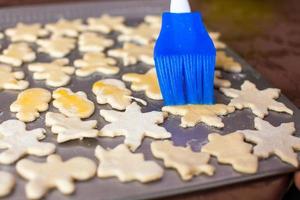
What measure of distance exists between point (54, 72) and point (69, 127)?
25cm

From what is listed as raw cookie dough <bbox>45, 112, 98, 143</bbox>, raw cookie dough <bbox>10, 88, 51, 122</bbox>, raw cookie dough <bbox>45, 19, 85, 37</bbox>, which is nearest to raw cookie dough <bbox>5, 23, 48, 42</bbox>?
raw cookie dough <bbox>45, 19, 85, 37</bbox>

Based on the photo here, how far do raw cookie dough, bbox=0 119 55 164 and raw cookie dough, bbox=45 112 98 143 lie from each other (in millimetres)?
26

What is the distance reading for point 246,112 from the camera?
3.07 feet

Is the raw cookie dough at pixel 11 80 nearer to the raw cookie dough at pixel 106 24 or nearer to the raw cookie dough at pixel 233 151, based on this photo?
the raw cookie dough at pixel 106 24

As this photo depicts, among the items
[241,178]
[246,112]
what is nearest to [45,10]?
[246,112]

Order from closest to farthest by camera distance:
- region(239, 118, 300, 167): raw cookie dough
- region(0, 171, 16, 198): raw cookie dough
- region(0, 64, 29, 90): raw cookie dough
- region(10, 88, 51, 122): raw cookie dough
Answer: region(0, 171, 16, 198): raw cookie dough → region(239, 118, 300, 167): raw cookie dough → region(10, 88, 51, 122): raw cookie dough → region(0, 64, 29, 90): raw cookie dough

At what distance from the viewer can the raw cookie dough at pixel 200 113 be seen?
0.88 meters

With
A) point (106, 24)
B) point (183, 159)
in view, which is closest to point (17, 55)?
point (106, 24)

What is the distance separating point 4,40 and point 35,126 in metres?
0.47

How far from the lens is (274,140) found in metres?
0.84

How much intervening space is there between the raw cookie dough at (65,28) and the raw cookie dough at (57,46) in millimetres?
32

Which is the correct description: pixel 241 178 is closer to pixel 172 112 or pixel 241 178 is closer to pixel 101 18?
pixel 172 112

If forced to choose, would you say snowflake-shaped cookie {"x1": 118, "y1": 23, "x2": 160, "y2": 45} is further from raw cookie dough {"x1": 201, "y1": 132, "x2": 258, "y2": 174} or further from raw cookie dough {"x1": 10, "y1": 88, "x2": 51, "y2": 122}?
raw cookie dough {"x1": 201, "y1": 132, "x2": 258, "y2": 174}

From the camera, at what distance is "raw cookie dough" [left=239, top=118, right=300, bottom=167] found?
0.79 m
